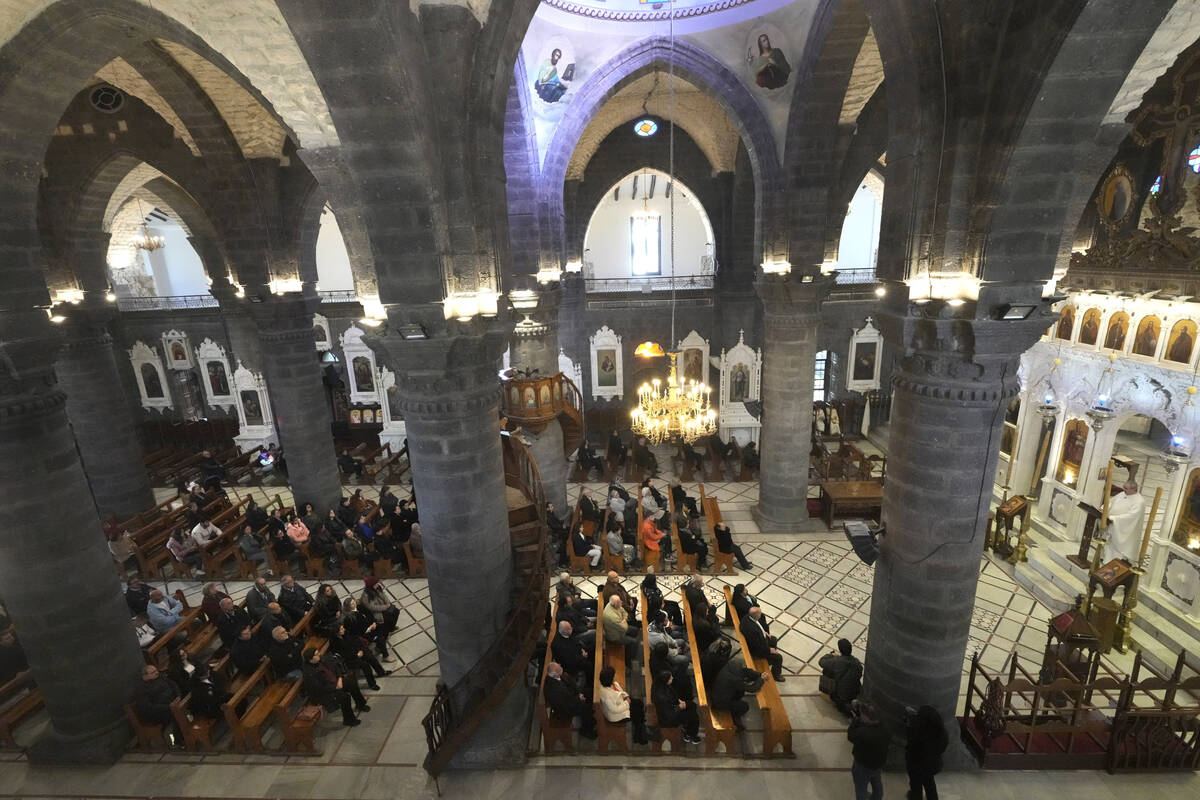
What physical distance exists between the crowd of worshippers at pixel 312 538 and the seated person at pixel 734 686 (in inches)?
236

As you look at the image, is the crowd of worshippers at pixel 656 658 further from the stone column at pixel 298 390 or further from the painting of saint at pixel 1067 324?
the painting of saint at pixel 1067 324

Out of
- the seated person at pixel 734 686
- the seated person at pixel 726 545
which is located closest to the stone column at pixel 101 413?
the seated person at pixel 726 545

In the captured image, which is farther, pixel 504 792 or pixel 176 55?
pixel 176 55

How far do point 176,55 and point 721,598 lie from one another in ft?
39.9

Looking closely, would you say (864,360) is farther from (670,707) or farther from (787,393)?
(670,707)

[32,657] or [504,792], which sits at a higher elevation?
[32,657]

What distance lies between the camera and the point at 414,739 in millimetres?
7137

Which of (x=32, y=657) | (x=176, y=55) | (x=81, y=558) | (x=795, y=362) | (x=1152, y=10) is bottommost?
(x=32, y=657)

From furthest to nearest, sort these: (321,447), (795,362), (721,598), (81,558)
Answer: (321,447)
(795,362)
(721,598)
(81,558)

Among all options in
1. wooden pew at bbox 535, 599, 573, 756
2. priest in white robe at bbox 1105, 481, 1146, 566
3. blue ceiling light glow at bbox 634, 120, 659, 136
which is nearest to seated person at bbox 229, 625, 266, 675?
wooden pew at bbox 535, 599, 573, 756

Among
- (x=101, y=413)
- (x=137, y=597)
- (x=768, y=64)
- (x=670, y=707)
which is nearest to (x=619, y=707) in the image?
(x=670, y=707)

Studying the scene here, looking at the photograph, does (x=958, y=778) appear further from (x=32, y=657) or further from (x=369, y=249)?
(x=32, y=657)

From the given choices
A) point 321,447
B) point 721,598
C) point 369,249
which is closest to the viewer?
point 369,249

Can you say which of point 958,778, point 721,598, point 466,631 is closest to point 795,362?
point 721,598
